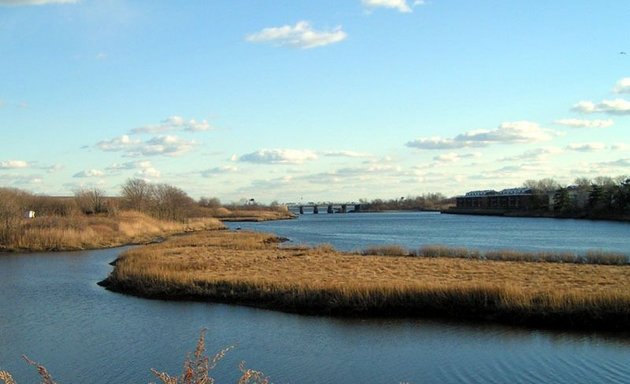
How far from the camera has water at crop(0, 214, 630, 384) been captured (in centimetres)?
1570

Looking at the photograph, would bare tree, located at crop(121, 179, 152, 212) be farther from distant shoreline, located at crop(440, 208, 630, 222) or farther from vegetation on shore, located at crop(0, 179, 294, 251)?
distant shoreline, located at crop(440, 208, 630, 222)

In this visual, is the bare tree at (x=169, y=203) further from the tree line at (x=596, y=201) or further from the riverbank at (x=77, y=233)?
the tree line at (x=596, y=201)

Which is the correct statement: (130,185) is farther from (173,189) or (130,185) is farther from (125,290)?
(125,290)

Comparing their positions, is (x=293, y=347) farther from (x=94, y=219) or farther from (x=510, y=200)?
(x=510, y=200)

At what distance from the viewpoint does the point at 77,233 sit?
6166 cm

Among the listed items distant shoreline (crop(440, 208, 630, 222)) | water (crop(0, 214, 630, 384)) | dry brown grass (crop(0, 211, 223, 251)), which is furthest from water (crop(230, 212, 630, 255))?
water (crop(0, 214, 630, 384))

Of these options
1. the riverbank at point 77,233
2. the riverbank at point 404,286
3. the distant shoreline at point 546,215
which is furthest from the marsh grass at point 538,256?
the distant shoreline at point 546,215

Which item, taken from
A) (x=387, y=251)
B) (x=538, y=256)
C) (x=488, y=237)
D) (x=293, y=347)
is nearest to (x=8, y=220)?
(x=387, y=251)

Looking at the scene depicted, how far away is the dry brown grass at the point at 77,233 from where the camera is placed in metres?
58.2

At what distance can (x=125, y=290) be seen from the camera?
1205 inches

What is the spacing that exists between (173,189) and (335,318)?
321ft

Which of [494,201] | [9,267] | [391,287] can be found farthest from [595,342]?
[494,201]

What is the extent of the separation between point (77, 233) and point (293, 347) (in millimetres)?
49072

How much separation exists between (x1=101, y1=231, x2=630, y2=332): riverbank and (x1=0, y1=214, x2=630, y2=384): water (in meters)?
1.09
